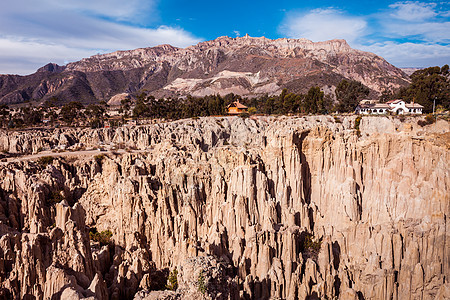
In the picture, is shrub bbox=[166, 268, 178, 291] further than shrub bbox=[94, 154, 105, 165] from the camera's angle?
No

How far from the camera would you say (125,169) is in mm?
34156

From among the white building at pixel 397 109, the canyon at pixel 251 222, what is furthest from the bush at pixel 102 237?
the white building at pixel 397 109

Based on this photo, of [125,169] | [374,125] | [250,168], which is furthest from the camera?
[374,125]

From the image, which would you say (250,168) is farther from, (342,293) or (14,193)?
(14,193)

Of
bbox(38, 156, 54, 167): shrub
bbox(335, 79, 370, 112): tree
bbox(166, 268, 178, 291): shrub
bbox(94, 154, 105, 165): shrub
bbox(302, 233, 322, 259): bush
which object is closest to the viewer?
bbox(166, 268, 178, 291): shrub

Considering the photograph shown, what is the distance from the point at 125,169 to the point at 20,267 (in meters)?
18.1

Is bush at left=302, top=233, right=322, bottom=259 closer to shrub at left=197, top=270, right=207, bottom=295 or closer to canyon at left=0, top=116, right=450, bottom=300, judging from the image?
canyon at left=0, top=116, right=450, bottom=300

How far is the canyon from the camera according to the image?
17.7 metres

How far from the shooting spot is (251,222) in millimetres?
24469

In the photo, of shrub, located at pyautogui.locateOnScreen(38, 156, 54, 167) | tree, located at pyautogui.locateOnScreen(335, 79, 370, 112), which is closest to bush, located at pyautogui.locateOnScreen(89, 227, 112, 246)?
shrub, located at pyautogui.locateOnScreen(38, 156, 54, 167)

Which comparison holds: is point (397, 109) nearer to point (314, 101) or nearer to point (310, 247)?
point (314, 101)

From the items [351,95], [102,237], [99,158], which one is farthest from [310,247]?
[351,95]

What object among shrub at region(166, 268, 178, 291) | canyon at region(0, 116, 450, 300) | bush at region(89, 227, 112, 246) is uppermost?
canyon at region(0, 116, 450, 300)

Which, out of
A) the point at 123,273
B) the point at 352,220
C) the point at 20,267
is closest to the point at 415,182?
the point at 352,220
